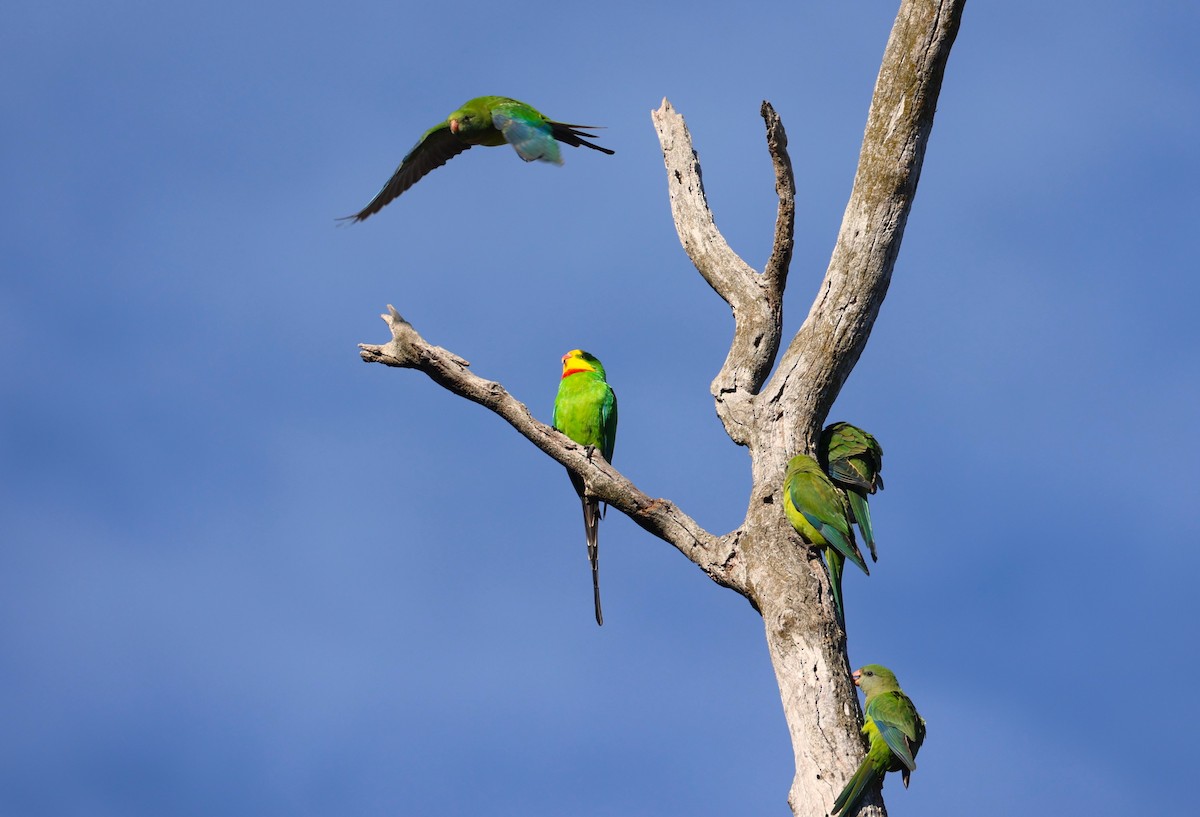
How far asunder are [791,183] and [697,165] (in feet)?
4.23

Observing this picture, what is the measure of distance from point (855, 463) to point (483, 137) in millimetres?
4516

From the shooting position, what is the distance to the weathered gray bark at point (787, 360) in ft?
19.4

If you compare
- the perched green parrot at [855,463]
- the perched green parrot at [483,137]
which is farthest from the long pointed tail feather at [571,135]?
the perched green parrot at [855,463]

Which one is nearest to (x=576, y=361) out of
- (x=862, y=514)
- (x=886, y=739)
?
(x=862, y=514)

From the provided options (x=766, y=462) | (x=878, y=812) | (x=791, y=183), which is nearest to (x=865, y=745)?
(x=878, y=812)

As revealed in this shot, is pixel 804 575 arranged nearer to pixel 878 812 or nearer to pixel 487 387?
pixel 878 812

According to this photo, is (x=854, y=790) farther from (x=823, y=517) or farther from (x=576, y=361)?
(x=576, y=361)

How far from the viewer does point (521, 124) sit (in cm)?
855

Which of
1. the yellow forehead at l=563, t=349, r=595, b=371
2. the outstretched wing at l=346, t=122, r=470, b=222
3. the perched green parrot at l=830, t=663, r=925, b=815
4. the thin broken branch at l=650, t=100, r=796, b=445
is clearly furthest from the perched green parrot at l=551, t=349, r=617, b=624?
the perched green parrot at l=830, t=663, r=925, b=815

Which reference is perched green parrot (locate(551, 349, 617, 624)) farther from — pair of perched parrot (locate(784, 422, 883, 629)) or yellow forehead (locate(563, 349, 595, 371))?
pair of perched parrot (locate(784, 422, 883, 629))

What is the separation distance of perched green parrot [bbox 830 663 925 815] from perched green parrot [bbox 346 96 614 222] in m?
4.23

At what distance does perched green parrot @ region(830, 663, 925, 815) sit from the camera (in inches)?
206

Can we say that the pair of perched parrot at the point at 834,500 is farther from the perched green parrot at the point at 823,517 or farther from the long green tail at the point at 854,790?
the long green tail at the point at 854,790

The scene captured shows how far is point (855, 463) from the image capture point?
6613 millimetres
